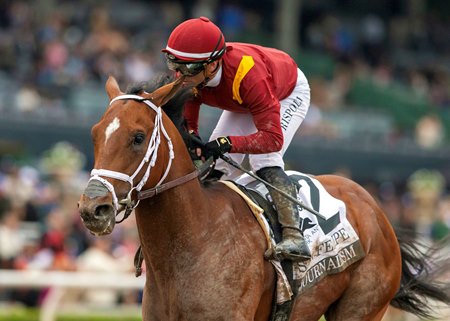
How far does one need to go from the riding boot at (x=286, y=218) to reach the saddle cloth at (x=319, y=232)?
88 millimetres

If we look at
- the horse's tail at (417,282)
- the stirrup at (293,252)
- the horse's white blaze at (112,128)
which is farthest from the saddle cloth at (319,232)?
the horse's white blaze at (112,128)

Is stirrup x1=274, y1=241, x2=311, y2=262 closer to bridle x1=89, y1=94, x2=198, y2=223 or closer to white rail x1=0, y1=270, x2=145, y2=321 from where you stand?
bridle x1=89, y1=94, x2=198, y2=223

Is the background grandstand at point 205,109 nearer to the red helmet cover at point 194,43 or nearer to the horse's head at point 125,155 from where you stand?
the red helmet cover at point 194,43

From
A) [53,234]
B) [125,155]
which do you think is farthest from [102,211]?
[53,234]

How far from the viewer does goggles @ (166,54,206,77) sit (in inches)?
230

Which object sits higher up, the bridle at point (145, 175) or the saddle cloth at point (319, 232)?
the bridle at point (145, 175)

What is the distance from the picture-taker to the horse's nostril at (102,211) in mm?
5107

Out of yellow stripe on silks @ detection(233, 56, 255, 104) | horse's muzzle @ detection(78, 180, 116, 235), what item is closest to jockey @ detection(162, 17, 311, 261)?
yellow stripe on silks @ detection(233, 56, 255, 104)

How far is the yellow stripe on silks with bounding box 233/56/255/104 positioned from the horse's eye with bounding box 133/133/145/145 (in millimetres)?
757

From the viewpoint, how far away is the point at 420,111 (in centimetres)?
2147

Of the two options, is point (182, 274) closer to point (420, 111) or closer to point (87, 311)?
point (87, 311)

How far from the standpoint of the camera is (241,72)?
19.5 ft

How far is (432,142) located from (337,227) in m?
13.7

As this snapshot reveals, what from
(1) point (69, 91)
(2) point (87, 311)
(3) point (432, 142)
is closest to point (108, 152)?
(2) point (87, 311)
